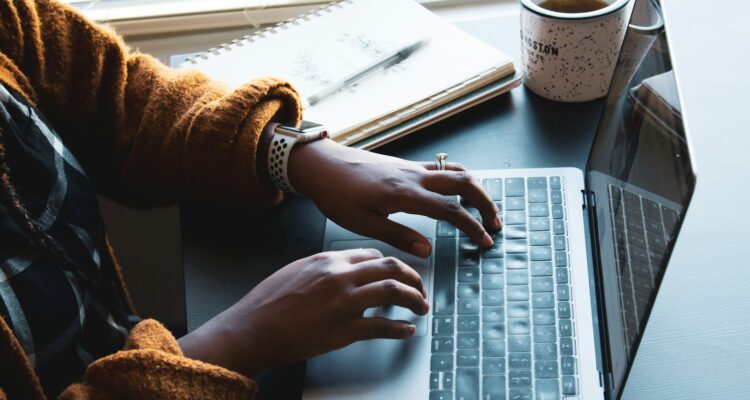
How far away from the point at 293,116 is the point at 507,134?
22cm

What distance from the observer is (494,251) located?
2.55 ft

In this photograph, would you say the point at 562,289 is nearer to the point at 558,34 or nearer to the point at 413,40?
the point at 558,34

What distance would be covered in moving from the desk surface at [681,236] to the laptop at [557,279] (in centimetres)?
5

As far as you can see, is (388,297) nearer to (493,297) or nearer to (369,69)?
(493,297)

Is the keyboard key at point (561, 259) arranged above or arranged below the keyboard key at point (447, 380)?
above

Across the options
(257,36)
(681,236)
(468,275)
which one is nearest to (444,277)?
(468,275)

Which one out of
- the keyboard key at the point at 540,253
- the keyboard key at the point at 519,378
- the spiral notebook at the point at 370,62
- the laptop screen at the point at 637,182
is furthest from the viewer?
the spiral notebook at the point at 370,62

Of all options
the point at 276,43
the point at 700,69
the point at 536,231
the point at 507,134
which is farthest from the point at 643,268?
the point at 276,43

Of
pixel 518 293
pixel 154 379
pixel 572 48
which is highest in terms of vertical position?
pixel 572 48

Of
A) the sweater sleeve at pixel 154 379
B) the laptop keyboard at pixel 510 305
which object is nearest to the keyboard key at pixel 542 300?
the laptop keyboard at pixel 510 305

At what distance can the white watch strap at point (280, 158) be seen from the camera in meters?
0.86

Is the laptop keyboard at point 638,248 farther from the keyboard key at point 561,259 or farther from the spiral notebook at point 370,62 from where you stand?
the spiral notebook at point 370,62

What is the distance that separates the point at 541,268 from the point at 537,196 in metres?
0.09

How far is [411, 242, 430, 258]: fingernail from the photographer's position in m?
0.77
